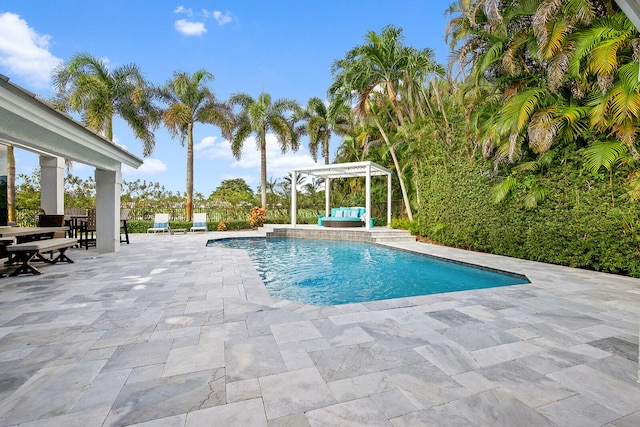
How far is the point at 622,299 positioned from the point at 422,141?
813 centimetres

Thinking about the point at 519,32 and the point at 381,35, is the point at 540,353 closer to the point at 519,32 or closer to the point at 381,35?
the point at 519,32

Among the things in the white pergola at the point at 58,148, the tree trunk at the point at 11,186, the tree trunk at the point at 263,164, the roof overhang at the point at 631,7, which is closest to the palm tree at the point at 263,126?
the tree trunk at the point at 263,164

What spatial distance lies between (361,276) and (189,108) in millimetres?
14783

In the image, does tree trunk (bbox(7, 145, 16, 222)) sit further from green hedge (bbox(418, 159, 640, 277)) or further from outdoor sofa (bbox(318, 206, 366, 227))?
green hedge (bbox(418, 159, 640, 277))

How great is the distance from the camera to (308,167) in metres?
15.5

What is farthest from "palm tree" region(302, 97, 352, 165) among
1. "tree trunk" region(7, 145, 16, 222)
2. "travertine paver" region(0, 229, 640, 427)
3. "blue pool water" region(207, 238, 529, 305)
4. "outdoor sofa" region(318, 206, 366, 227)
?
"travertine paver" region(0, 229, 640, 427)

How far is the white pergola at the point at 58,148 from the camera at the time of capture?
4.61m

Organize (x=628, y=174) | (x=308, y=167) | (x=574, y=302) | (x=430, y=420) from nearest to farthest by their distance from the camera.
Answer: (x=430, y=420), (x=574, y=302), (x=628, y=174), (x=308, y=167)

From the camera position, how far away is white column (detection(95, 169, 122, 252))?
27.9 feet

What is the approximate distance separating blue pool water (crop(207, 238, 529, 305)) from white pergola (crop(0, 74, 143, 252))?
4.26 meters

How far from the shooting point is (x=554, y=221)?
6.68 meters

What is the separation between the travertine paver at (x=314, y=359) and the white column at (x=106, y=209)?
4.15 metres

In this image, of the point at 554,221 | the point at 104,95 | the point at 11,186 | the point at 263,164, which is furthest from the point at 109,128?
the point at 554,221

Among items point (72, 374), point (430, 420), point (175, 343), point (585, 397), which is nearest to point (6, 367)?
Result: point (72, 374)
